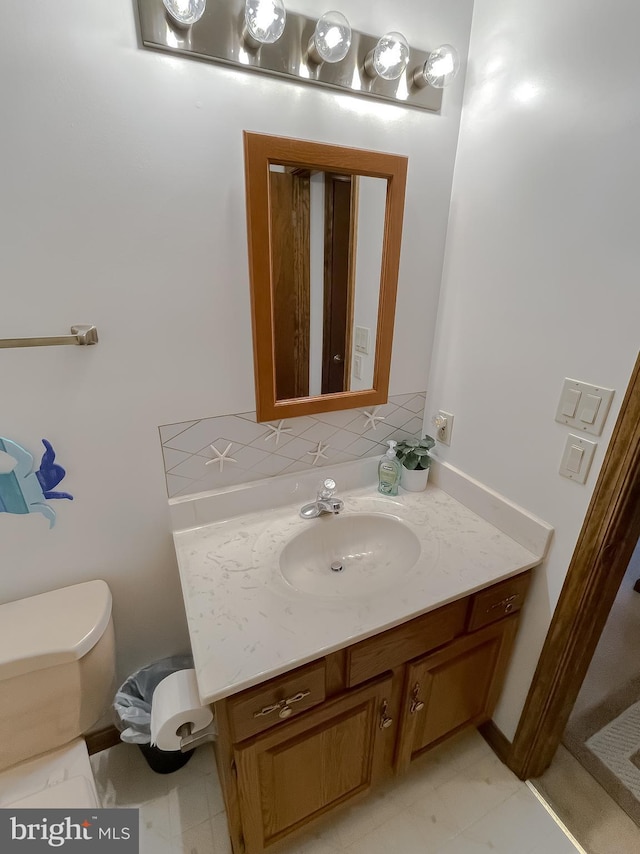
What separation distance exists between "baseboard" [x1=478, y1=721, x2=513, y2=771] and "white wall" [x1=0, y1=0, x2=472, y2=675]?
1217mm

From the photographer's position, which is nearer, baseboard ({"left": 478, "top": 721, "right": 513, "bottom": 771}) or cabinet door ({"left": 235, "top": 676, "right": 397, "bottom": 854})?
cabinet door ({"left": 235, "top": 676, "right": 397, "bottom": 854})

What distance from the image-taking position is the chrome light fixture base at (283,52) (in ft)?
2.58

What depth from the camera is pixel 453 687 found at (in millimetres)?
1113

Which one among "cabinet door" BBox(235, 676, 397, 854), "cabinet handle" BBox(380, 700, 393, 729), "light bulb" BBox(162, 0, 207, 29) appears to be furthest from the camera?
"cabinet handle" BBox(380, 700, 393, 729)

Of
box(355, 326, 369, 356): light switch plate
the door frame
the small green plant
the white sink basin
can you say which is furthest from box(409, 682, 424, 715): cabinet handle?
box(355, 326, 369, 356): light switch plate

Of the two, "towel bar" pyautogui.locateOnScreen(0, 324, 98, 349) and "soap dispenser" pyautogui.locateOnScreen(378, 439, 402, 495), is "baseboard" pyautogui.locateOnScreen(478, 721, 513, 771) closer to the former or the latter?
"soap dispenser" pyautogui.locateOnScreen(378, 439, 402, 495)

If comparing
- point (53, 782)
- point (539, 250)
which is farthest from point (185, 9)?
point (53, 782)

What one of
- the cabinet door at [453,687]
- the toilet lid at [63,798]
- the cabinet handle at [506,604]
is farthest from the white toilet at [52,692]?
the cabinet handle at [506,604]

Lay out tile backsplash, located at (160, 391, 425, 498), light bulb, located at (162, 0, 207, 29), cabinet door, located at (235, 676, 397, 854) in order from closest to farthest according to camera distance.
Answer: light bulb, located at (162, 0, 207, 29), cabinet door, located at (235, 676, 397, 854), tile backsplash, located at (160, 391, 425, 498)

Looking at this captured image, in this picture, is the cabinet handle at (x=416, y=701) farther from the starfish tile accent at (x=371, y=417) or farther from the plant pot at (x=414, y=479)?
the starfish tile accent at (x=371, y=417)

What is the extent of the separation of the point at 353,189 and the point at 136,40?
55 centimetres

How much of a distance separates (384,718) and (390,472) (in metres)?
0.68

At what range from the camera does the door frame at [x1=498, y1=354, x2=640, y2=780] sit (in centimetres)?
85

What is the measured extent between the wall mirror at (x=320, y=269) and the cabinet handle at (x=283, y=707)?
0.69m
